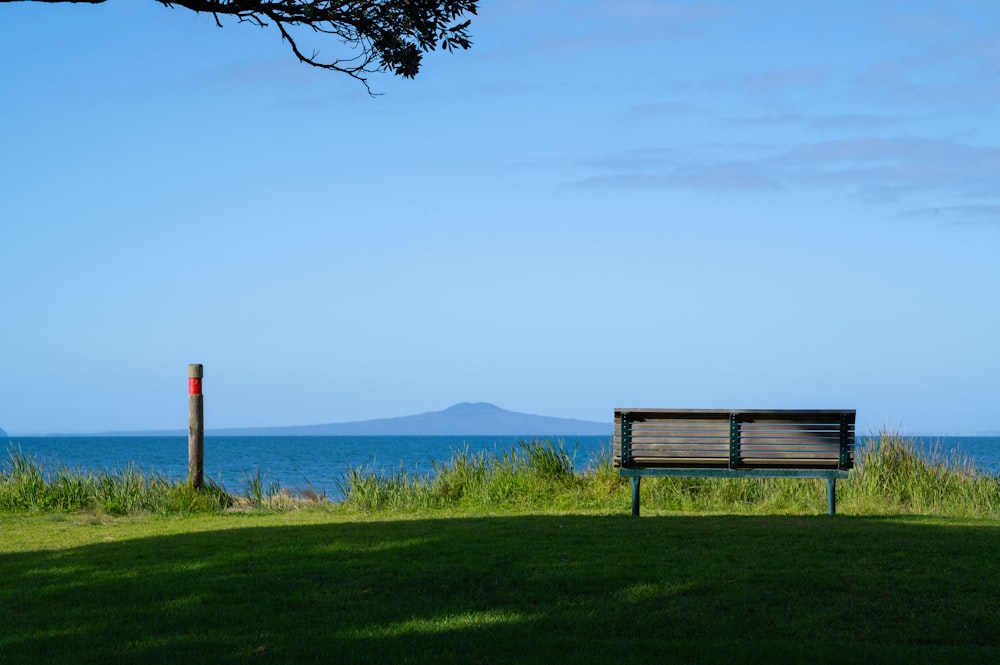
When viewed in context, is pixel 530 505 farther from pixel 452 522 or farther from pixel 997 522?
pixel 997 522

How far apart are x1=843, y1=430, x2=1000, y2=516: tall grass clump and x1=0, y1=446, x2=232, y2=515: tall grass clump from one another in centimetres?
816

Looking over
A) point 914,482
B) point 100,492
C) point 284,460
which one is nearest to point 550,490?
point 914,482

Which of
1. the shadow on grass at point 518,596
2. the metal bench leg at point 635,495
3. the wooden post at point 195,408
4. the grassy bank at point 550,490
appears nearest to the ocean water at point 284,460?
the grassy bank at point 550,490

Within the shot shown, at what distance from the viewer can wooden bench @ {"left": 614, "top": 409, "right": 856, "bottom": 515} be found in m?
11.2

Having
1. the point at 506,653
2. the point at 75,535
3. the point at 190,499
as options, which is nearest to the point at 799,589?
the point at 506,653

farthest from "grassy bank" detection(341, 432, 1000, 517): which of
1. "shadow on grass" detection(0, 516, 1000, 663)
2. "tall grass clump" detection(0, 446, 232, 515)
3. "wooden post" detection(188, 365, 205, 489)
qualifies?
"shadow on grass" detection(0, 516, 1000, 663)

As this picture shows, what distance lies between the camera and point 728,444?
11250 mm

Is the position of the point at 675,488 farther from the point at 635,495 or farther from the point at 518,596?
the point at 518,596

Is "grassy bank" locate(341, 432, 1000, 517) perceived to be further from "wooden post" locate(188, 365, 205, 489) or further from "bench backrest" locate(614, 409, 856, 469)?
"wooden post" locate(188, 365, 205, 489)

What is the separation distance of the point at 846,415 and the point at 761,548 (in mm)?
3380

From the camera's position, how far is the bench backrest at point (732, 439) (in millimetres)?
11172

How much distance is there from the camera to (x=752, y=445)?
36.9 feet

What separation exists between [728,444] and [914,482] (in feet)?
12.1

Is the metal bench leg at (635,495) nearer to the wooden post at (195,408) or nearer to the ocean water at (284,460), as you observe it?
the ocean water at (284,460)
